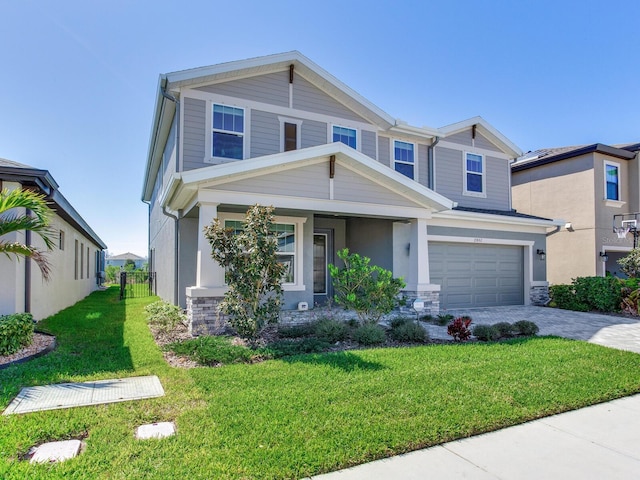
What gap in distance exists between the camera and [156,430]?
384 centimetres

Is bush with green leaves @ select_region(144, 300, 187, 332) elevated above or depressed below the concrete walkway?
above

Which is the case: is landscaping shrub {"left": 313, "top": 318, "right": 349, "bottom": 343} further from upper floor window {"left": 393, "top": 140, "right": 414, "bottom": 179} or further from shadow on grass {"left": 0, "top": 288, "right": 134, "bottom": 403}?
upper floor window {"left": 393, "top": 140, "right": 414, "bottom": 179}

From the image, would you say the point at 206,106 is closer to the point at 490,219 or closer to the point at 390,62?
the point at 390,62

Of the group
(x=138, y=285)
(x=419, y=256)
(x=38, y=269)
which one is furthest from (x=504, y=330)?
(x=138, y=285)

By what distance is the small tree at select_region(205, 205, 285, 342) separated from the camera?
718cm

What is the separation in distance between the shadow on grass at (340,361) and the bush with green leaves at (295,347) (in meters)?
0.31

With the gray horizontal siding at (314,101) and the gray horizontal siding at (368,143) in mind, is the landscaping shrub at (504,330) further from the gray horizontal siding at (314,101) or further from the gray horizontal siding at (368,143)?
the gray horizontal siding at (314,101)

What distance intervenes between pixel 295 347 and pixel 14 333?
180 inches

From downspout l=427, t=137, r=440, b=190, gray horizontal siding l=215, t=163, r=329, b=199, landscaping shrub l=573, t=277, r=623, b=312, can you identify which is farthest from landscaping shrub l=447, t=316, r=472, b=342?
landscaping shrub l=573, t=277, r=623, b=312

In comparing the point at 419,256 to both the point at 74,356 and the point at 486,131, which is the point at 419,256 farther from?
the point at 74,356

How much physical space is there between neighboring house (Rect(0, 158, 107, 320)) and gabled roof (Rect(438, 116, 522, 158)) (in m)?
12.3

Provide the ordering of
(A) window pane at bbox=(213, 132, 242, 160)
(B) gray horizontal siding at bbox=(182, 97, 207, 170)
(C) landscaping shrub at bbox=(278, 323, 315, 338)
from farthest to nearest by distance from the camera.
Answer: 1. (A) window pane at bbox=(213, 132, 242, 160)
2. (B) gray horizontal siding at bbox=(182, 97, 207, 170)
3. (C) landscaping shrub at bbox=(278, 323, 315, 338)

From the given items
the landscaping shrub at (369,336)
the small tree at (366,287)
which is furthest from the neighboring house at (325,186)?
the landscaping shrub at (369,336)

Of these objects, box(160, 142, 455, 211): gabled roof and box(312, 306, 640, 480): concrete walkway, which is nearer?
box(312, 306, 640, 480): concrete walkway
